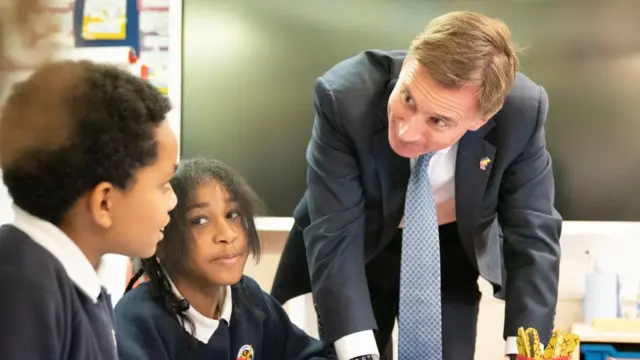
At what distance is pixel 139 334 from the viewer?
3.62 ft

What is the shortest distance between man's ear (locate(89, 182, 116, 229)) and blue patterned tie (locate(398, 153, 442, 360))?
2.10ft

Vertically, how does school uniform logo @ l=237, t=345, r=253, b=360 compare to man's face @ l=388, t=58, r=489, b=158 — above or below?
below

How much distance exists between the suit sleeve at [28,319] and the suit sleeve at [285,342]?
604 mm

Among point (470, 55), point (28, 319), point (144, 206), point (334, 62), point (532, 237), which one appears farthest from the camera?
point (334, 62)

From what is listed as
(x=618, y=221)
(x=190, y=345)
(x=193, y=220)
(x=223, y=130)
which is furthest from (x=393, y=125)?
(x=618, y=221)

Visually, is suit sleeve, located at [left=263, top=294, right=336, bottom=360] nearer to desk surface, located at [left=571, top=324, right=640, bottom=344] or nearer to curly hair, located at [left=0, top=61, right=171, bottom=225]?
curly hair, located at [left=0, top=61, right=171, bottom=225]

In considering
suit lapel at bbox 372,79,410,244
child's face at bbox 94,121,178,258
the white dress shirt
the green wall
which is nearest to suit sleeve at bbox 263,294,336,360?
the white dress shirt

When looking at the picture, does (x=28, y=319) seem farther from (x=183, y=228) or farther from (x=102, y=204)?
(x=183, y=228)

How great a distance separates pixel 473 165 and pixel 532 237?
7.2 inches

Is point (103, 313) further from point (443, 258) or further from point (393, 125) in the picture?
point (443, 258)

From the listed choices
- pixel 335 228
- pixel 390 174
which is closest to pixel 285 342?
pixel 335 228

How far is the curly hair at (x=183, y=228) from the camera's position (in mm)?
1167

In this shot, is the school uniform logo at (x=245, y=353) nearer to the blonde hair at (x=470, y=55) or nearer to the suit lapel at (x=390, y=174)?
the suit lapel at (x=390, y=174)

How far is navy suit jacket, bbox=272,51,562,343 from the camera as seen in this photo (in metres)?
1.22
